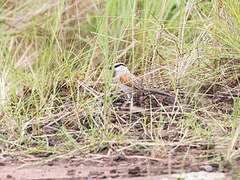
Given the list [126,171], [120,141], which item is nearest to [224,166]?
[126,171]

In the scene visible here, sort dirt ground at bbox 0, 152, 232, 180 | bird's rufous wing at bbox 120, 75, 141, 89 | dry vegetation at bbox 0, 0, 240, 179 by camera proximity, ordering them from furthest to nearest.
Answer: bird's rufous wing at bbox 120, 75, 141, 89 < dry vegetation at bbox 0, 0, 240, 179 < dirt ground at bbox 0, 152, 232, 180

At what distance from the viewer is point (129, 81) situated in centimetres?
392

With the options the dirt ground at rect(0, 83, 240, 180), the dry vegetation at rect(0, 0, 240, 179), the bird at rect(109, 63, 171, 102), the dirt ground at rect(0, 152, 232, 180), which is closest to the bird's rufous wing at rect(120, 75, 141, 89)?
the bird at rect(109, 63, 171, 102)

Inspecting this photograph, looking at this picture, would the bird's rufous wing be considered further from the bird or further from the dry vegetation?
the dry vegetation

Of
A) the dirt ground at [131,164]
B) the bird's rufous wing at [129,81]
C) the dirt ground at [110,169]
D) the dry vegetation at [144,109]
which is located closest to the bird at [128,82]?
the bird's rufous wing at [129,81]

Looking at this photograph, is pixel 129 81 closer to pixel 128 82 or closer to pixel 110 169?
pixel 128 82

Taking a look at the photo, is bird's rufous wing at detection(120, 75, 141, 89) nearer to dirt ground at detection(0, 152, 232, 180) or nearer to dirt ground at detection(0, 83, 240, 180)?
dirt ground at detection(0, 83, 240, 180)

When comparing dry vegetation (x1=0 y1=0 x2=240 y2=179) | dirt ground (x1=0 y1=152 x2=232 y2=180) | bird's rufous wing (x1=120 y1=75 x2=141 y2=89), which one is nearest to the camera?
dirt ground (x1=0 y1=152 x2=232 y2=180)

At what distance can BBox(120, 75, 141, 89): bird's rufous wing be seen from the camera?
3.97 metres

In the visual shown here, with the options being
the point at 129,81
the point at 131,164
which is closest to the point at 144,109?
the point at 129,81

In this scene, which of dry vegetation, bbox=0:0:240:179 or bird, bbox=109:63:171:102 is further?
bird, bbox=109:63:171:102

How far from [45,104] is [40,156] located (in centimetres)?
82

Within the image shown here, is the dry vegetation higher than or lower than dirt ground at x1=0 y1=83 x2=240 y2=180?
higher

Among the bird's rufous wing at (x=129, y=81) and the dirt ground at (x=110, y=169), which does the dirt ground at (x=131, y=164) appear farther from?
the bird's rufous wing at (x=129, y=81)
